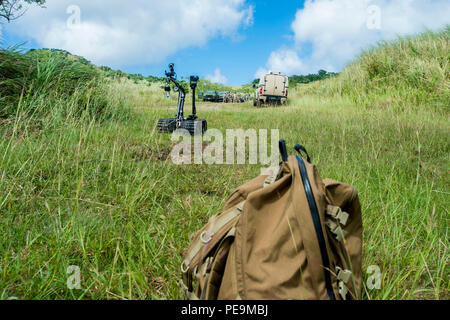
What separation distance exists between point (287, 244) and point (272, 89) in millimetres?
16750

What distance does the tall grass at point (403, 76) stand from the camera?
7.70m

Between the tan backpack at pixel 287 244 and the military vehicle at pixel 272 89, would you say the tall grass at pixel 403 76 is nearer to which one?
the military vehicle at pixel 272 89

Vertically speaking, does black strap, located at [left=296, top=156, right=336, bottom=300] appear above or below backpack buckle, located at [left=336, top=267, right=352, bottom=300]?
above

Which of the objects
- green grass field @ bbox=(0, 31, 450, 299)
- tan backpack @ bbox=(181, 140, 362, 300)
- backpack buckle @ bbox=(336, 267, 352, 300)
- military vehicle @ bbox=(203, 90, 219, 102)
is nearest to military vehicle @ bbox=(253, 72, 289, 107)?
military vehicle @ bbox=(203, 90, 219, 102)

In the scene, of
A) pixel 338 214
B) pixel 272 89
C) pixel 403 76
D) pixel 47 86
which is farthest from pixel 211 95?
pixel 338 214

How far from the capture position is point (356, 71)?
1174cm

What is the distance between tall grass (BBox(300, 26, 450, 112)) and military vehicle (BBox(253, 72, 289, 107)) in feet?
15.0

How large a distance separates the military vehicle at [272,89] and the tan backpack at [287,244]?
641 inches

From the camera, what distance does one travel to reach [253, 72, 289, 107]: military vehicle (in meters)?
16.9

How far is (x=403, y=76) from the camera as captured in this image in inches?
364

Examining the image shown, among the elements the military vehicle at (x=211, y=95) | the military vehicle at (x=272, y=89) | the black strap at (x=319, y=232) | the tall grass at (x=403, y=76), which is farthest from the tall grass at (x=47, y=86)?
the military vehicle at (x=211, y=95)

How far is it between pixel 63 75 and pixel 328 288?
6.50 metres

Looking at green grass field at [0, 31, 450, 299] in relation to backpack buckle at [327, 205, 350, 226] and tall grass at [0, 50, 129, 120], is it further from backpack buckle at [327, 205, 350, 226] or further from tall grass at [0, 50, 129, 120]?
tall grass at [0, 50, 129, 120]

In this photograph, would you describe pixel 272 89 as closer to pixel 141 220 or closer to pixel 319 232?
pixel 141 220
